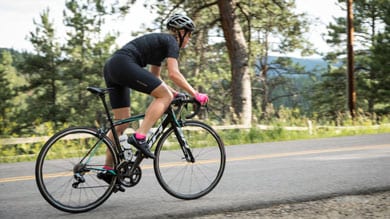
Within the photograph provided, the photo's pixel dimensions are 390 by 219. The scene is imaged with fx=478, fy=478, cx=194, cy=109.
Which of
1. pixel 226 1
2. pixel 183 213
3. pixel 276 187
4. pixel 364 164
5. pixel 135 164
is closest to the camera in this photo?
pixel 183 213

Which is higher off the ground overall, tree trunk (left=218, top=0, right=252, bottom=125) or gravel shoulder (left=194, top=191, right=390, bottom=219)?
tree trunk (left=218, top=0, right=252, bottom=125)

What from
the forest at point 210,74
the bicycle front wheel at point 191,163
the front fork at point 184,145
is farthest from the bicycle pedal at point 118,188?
the forest at point 210,74

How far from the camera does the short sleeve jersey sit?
4617 mm

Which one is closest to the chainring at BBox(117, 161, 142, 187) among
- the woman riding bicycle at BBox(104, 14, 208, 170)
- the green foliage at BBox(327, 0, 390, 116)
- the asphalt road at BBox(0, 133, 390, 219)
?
the woman riding bicycle at BBox(104, 14, 208, 170)

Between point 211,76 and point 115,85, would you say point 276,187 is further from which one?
point 211,76

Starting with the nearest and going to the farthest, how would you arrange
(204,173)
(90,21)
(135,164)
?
1. (135,164)
2. (204,173)
3. (90,21)

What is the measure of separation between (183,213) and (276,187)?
61.4 inches

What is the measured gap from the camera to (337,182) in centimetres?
566

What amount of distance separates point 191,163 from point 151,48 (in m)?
1.33

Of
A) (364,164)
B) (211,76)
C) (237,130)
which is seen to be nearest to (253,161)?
(364,164)

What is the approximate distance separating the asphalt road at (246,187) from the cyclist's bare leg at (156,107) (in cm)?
77

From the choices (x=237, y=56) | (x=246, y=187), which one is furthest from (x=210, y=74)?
(x=246, y=187)

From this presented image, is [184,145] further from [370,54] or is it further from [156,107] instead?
[370,54]

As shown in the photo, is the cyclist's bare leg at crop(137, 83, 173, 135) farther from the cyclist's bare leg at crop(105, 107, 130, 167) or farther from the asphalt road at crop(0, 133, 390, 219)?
the asphalt road at crop(0, 133, 390, 219)
